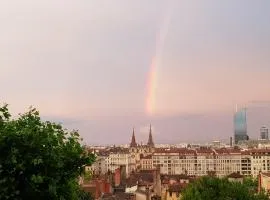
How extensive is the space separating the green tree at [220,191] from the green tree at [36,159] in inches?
1032

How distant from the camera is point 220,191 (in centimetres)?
3928

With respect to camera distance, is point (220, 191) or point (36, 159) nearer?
point (36, 159)

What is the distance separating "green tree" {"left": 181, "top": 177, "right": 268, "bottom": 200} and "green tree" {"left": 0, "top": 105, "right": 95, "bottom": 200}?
26.2m

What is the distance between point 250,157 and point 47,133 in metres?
131

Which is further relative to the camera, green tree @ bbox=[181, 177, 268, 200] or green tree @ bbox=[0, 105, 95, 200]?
green tree @ bbox=[181, 177, 268, 200]

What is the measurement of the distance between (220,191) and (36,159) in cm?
2893

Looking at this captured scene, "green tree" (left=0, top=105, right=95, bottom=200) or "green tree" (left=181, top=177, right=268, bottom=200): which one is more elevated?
"green tree" (left=0, top=105, right=95, bottom=200)

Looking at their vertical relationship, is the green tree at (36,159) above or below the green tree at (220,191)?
above

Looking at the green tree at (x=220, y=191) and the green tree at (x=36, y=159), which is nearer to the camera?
the green tree at (x=36, y=159)

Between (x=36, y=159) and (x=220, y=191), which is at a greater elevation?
(x=36, y=159)

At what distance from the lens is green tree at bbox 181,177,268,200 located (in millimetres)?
38144

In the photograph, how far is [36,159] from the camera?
39.3 feet

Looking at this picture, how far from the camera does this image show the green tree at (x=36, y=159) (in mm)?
11945

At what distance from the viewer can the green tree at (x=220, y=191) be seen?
125 ft
